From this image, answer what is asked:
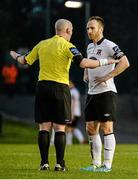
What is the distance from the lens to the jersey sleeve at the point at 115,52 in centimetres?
1300

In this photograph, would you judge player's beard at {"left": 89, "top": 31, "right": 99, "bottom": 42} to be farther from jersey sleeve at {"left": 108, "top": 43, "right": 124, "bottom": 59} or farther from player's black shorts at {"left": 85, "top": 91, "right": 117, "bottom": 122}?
player's black shorts at {"left": 85, "top": 91, "right": 117, "bottom": 122}

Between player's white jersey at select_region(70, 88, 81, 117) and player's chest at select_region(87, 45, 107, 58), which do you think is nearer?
player's chest at select_region(87, 45, 107, 58)

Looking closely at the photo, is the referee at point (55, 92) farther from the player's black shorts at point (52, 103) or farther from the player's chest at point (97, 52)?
the player's chest at point (97, 52)

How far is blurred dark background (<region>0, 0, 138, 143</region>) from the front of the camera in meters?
45.5

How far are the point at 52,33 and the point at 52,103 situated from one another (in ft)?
103

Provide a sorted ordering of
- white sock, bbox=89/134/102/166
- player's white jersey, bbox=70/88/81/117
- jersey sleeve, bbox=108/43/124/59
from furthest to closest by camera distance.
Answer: player's white jersey, bbox=70/88/81/117 < white sock, bbox=89/134/102/166 < jersey sleeve, bbox=108/43/124/59

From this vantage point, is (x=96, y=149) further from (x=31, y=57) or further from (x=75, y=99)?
(x=75, y=99)

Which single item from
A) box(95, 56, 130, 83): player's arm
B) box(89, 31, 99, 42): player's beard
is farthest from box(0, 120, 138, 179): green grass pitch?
box(89, 31, 99, 42): player's beard

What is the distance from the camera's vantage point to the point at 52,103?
42.7ft

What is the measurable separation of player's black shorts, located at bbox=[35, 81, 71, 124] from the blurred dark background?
30517 mm

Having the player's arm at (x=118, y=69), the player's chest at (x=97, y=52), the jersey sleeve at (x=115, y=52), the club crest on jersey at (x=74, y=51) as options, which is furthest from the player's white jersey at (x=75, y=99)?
the club crest on jersey at (x=74, y=51)

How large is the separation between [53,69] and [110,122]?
3.91ft

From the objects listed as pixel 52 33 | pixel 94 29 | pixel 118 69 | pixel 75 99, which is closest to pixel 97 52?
pixel 94 29

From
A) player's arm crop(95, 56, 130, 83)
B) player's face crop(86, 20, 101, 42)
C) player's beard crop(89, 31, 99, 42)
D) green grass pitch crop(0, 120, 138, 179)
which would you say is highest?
player's face crop(86, 20, 101, 42)
